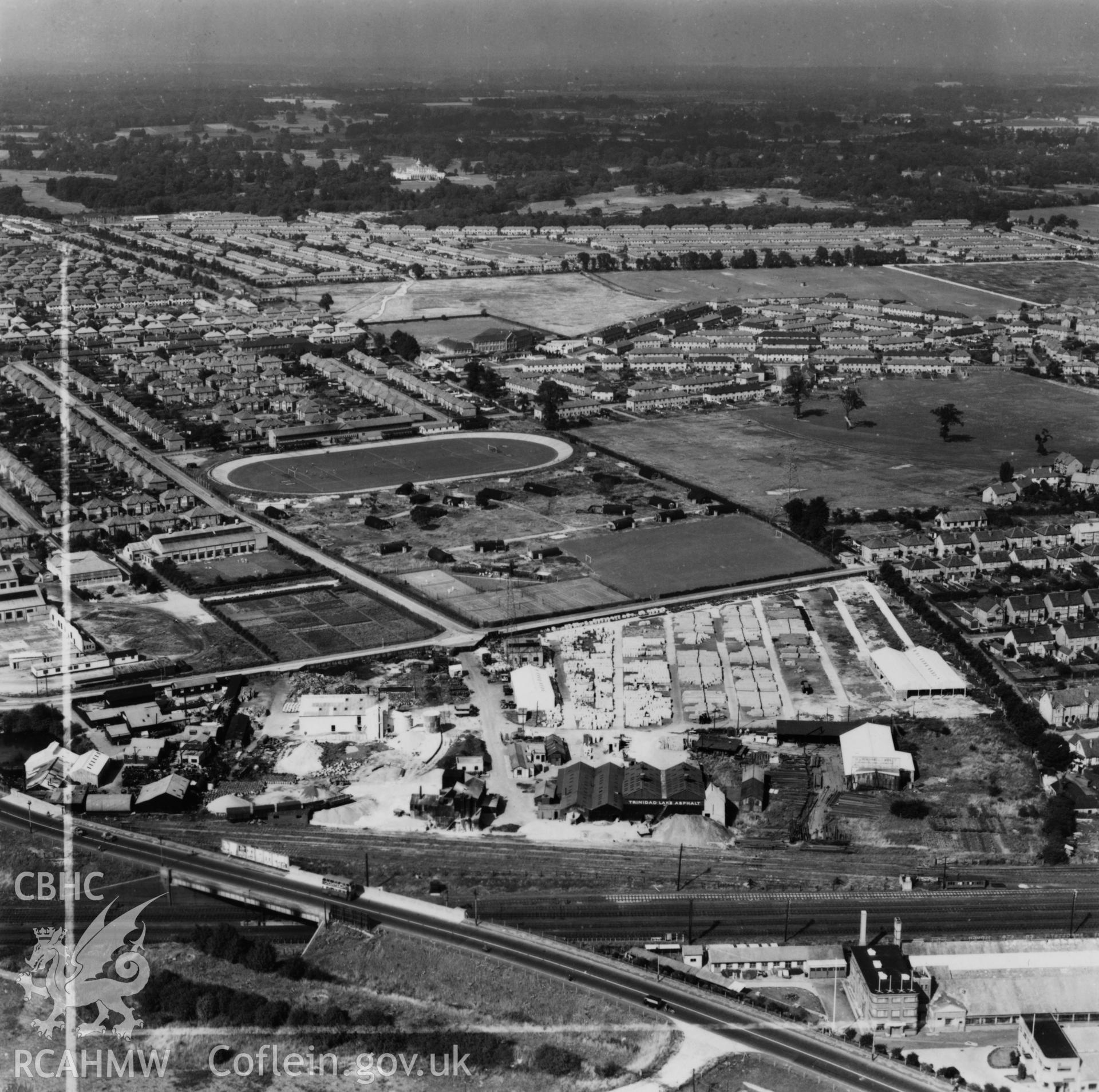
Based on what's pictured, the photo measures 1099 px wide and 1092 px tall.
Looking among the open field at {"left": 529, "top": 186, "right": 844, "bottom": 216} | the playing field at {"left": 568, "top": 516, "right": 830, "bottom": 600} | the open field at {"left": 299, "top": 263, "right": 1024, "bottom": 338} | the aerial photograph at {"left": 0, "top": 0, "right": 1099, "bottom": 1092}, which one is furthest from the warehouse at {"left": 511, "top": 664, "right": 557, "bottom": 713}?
the open field at {"left": 529, "top": 186, "right": 844, "bottom": 216}

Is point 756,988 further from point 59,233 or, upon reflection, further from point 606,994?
point 59,233

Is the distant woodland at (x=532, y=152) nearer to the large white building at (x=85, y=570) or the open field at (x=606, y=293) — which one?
the open field at (x=606, y=293)

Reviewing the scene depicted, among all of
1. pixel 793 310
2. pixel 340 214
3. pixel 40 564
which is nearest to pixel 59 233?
pixel 340 214

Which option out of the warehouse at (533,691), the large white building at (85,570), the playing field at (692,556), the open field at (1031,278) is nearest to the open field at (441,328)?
the open field at (1031,278)

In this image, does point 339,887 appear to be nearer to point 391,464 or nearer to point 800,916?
point 800,916

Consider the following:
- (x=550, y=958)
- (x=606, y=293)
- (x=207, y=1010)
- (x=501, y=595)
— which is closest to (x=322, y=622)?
(x=501, y=595)

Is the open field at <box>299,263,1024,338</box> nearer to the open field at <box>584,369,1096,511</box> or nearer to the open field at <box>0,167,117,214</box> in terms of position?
the open field at <box>584,369,1096,511</box>
